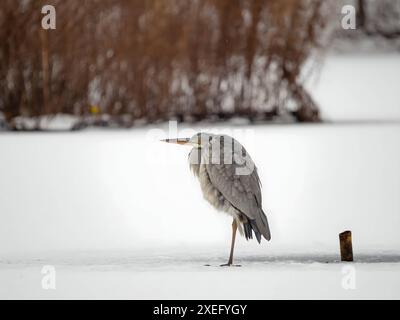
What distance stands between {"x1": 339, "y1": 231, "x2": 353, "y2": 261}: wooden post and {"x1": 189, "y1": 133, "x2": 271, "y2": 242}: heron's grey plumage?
296 mm

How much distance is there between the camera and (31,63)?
21.2 feet

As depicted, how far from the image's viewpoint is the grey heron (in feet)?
10.5

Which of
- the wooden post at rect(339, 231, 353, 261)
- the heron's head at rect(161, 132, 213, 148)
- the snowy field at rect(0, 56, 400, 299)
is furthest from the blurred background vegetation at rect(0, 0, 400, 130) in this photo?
the wooden post at rect(339, 231, 353, 261)

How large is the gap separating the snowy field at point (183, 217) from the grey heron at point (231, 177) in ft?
0.66

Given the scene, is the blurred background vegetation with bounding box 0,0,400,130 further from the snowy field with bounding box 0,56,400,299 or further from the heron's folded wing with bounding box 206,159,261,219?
the heron's folded wing with bounding box 206,159,261,219

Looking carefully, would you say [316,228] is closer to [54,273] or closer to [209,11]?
[54,273]

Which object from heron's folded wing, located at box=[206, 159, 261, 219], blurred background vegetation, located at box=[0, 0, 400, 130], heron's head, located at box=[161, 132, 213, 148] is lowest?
heron's folded wing, located at box=[206, 159, 261, 219]

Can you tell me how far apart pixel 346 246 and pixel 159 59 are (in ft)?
11.2

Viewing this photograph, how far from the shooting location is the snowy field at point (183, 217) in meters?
3.22

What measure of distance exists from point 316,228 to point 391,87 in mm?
4534

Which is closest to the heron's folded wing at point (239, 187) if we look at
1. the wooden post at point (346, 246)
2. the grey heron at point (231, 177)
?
the grey heron at point (231, 177)

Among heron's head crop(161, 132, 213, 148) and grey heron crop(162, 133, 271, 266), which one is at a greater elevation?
heron's head crop(161, 132, 213, 148)

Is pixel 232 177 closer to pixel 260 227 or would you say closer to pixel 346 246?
pixel 260 227

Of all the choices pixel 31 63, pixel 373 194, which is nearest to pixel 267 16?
pixel 31 63
